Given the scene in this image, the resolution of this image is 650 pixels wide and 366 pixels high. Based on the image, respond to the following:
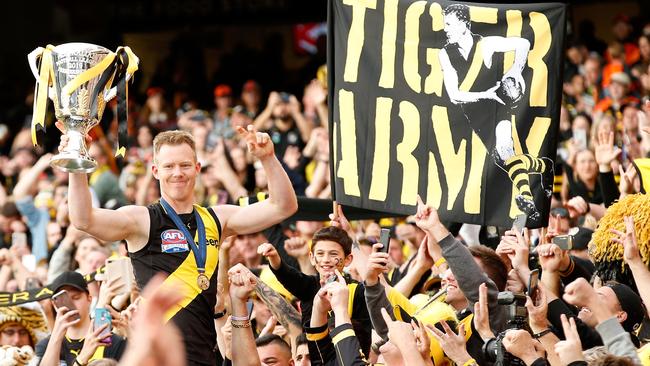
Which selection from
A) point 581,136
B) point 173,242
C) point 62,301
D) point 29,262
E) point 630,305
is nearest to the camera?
point 173,242

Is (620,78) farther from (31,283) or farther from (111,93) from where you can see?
(111,93)

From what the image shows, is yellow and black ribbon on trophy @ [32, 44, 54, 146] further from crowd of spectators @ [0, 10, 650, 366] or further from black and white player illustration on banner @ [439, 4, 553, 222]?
black and white player illustration on banner @ [439, 4, 553, 222]

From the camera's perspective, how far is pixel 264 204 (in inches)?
259

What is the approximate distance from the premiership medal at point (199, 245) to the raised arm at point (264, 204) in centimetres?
20

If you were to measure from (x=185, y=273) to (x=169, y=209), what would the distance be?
1.11 feet

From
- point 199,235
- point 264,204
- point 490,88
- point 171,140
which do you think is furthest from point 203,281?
point 490,88

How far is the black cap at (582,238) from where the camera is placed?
8.53 metres

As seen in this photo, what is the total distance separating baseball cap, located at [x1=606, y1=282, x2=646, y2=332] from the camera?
22.1 ft

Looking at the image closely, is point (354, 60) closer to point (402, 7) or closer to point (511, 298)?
point (402, 7)

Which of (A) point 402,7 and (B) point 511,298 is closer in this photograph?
(B) point 511,298

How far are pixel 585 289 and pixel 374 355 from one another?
6.77 ft

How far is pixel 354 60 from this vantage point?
27.0ft

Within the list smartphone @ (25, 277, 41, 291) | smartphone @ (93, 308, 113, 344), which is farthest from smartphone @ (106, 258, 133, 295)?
smartphone @ (25, 277, 41, 291)

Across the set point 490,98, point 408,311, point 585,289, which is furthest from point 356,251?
point 585,289
